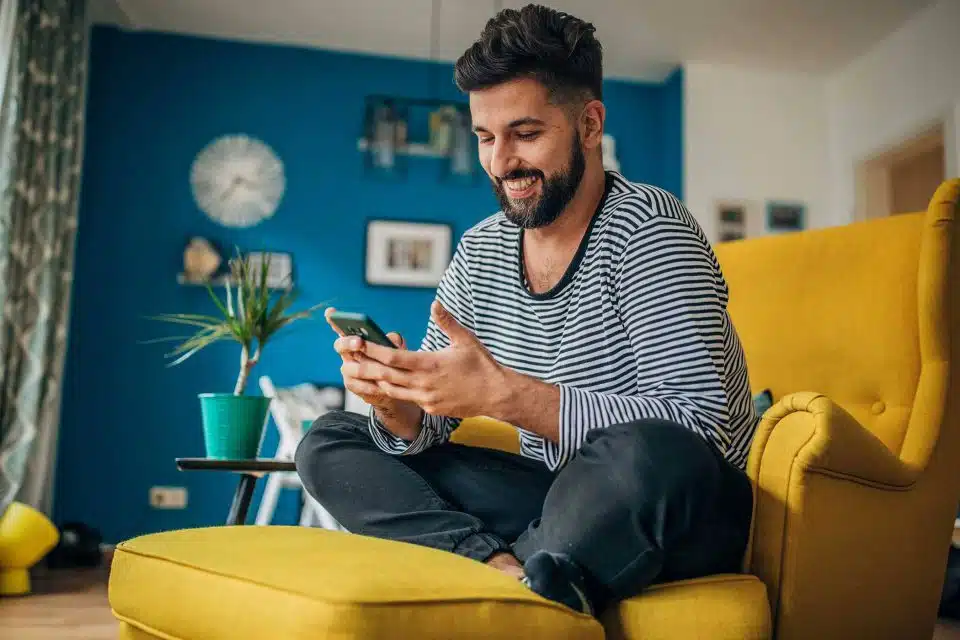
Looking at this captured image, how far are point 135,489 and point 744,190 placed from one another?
3696 millimetres

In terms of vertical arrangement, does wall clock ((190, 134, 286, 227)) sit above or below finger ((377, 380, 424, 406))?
above

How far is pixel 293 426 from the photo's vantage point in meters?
4.04

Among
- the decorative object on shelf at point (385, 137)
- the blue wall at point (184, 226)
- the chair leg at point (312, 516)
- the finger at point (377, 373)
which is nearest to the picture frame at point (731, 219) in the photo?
the blue wall at point (184, 226)

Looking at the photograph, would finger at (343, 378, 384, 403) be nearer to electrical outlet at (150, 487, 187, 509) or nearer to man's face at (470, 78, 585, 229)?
man's face at (470, 78, 585, 229)

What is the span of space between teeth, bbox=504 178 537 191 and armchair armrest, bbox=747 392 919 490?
566 mm

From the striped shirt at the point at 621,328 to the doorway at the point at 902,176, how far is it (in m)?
3.56

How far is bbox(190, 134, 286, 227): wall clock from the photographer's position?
479 centimetres

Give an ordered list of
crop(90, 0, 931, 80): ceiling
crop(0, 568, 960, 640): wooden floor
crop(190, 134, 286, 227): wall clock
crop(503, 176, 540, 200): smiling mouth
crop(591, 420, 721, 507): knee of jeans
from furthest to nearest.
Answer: crop(190, 134, 286, 227): wall clock < crop(90, 0, 931, 80): ceiling < crop(0, 568, 960, 640): wooden floor < crop(503, 176, 540, 200): smiling mouth < crop(591, 420, 721, 507): knee of jeans

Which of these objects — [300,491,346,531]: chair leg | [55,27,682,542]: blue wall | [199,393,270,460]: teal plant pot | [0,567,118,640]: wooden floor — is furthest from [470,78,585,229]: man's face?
[55,27,682,542]: blue wall

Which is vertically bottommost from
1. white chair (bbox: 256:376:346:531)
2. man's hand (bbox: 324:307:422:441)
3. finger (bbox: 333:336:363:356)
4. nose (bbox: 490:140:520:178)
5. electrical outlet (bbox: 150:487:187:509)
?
electrical outlet (bbox: 150:487:187:509)

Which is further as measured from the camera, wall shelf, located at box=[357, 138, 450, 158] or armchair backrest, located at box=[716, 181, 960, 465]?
wall shelf, located at box=[357, 138, 450, 158]

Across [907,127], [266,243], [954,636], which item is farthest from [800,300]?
[266,243]

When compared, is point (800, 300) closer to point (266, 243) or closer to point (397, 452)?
point (397, 452)

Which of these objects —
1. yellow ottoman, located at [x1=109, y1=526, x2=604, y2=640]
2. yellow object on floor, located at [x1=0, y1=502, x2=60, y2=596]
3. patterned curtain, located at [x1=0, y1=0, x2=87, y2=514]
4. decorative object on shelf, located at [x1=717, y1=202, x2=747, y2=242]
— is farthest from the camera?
decorative object on shelf, located at [x1=717, y1=202, x2=747, y2=242]
